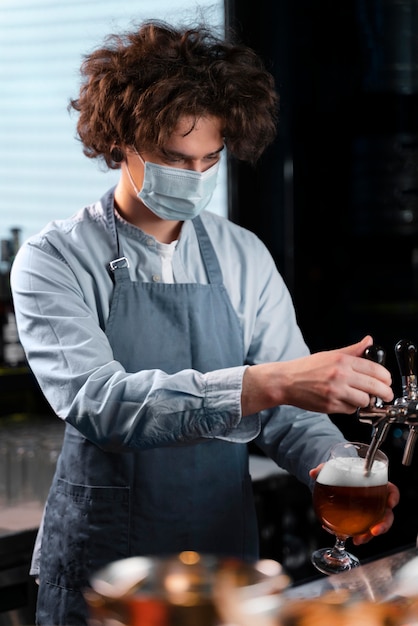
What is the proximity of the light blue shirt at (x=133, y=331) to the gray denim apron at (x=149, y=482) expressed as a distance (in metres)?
0.04

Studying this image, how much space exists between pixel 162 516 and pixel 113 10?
2304 mm

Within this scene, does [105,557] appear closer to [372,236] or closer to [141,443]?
[141,443]

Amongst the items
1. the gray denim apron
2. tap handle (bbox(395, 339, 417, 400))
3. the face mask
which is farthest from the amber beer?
the face mask

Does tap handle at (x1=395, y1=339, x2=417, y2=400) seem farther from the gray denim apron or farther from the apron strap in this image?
the apron strap

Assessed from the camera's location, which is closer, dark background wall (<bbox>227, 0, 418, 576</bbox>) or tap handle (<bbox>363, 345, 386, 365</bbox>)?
tap handle (<bbox>363, 345, 386, 365</bbox>)

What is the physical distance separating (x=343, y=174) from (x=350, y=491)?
2.50m

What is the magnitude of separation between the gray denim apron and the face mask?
0.54ft

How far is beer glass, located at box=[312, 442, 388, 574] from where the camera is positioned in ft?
4.96

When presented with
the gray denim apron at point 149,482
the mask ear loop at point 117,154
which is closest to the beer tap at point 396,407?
the gray denim apron at point 149,482

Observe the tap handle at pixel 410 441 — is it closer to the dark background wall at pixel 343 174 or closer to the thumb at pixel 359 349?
the thumb at pixel 359 349

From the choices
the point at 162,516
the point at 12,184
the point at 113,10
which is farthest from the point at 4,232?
the point at 162,516

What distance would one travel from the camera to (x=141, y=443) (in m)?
1.75

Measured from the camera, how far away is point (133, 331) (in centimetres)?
205

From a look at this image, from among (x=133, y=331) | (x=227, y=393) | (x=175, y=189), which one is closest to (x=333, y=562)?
(x=227, y=393)
